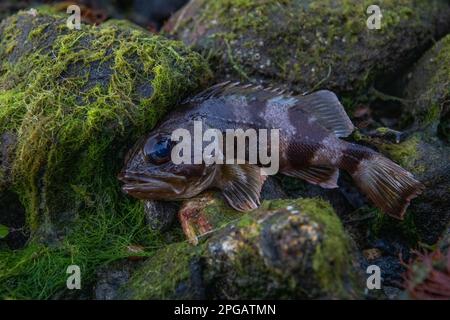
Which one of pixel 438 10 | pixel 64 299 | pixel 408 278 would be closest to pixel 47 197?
pixel 64 299

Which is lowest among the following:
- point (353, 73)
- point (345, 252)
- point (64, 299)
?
point (64, 299)

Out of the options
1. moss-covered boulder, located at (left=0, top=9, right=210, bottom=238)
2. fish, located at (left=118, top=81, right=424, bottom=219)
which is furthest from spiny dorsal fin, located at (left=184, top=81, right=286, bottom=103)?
moss-covered boulder, located at (left=0, top=9, right=210, bottom=238)

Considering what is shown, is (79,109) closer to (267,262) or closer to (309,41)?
(267,262)

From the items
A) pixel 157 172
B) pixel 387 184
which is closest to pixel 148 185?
pixel 157 172

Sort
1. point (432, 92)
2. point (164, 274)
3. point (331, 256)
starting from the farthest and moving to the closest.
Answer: point (432, 92)
point (164, 274)
point (331, 256)

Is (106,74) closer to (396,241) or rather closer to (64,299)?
(64,299)

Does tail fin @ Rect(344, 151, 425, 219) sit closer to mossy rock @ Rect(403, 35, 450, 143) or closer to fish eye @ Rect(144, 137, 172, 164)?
mossy rock @ Rect(403, 35, 450, 143)

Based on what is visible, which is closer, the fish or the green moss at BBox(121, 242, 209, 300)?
the green moss at BBox(121, 242, 209, 300)
